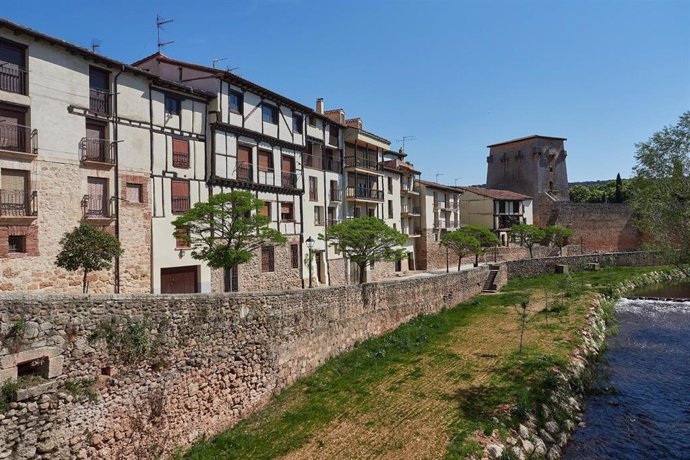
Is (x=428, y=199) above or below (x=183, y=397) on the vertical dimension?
above

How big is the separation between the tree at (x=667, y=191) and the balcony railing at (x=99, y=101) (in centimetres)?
2159

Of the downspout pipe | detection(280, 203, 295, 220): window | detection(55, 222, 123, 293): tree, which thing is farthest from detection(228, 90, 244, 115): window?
detection(55, 222, 123, 293): tree

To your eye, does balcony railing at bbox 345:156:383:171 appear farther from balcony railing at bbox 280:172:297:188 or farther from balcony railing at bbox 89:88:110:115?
balcony railing at bbox 89:88:110:115

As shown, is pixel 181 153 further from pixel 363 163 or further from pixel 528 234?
pixel 528 234

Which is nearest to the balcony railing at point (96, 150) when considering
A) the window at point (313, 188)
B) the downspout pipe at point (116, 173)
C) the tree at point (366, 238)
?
the downspout pipe at point (116, 173)

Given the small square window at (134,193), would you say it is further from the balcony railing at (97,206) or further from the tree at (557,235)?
the tree at (557,235)

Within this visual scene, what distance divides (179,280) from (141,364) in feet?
40.2

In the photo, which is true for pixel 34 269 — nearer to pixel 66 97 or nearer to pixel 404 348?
pixel 66 97

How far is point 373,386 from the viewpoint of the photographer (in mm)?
17047

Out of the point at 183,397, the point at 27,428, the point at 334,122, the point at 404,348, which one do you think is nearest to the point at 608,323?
the point at 404,348

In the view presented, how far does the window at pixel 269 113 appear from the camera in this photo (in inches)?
1097

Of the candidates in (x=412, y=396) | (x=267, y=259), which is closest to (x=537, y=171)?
(x=267, y=259)

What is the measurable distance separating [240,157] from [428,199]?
2748cm

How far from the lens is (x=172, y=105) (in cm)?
2303
